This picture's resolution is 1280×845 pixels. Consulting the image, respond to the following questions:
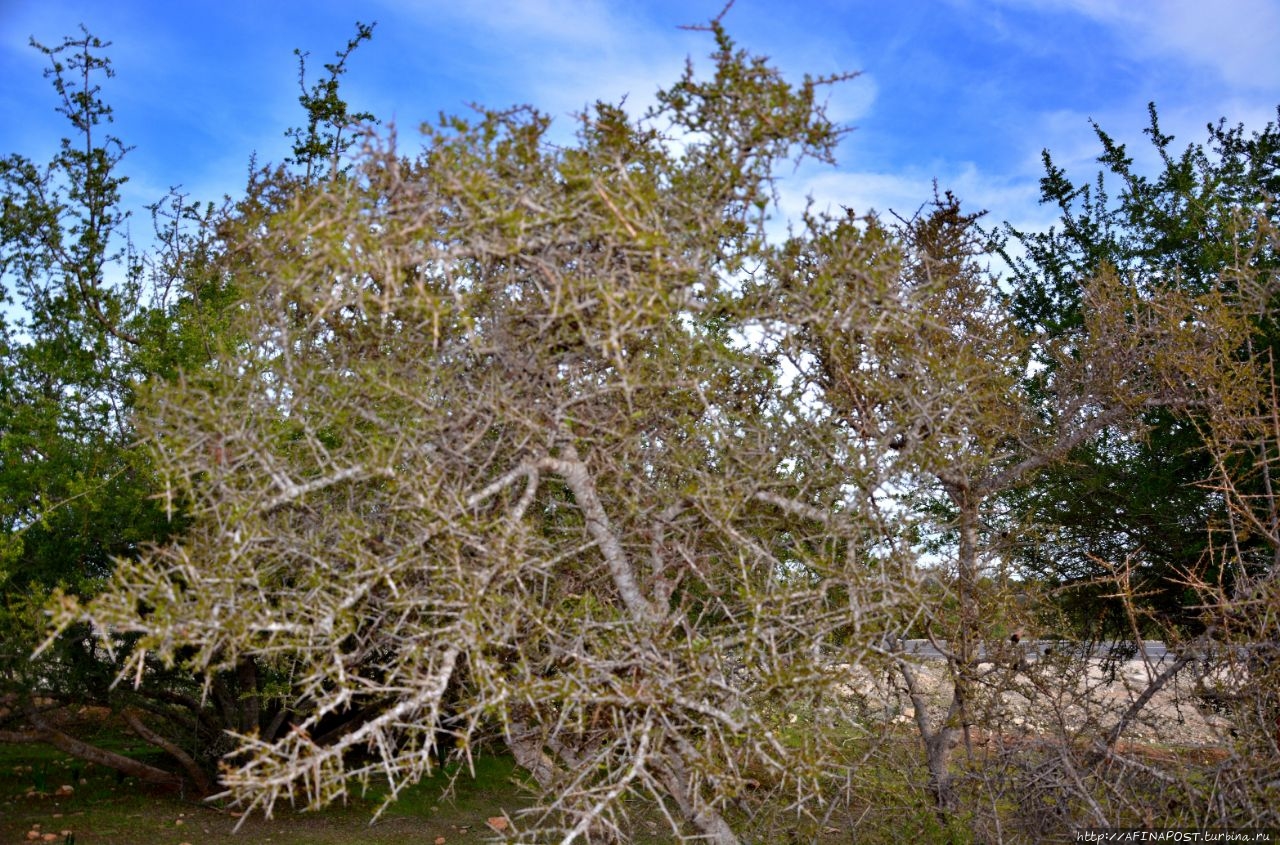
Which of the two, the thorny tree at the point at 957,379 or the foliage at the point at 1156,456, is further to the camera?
the foliage at the point at 1156,456

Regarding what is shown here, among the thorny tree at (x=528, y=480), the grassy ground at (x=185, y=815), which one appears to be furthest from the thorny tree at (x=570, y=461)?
the grassy ground at (x=185, y=815)

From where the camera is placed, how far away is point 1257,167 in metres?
15.1

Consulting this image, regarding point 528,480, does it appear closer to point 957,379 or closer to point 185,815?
point 957,379

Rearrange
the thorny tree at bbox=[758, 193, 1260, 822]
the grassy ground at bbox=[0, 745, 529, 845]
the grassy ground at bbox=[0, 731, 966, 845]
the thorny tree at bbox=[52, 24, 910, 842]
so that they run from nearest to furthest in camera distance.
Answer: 1. the thorny tree at bbox=[52, 24, 910, 842]
2. the thorny tree at bbox=[758, 193, 1260, 822]
3. the grassy ground at bbox=[0, 731, 966, 845]
4. the grassy ground at bbox=[0, 745, 529, 845]

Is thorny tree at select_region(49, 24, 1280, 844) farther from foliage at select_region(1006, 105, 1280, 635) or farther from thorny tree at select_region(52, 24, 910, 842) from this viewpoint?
foliage at select_region(1006, 105, 1280, 635)

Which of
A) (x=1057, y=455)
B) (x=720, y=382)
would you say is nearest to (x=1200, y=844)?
(x=1057, y=455)

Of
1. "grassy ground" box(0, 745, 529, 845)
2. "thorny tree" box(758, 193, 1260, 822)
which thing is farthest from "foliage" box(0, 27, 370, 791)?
"thorny tree" box(758, 193, 1260, 822)

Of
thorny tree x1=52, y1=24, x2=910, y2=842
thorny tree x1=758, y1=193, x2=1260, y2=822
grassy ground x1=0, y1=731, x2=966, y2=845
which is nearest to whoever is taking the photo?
thorny tree x1=52, y1=24, x2=910, y2=842

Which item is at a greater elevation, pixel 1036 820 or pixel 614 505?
pixel 614 505

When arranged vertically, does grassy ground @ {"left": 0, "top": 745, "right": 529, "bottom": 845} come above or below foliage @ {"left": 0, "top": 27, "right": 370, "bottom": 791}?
below

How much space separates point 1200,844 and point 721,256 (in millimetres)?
4366

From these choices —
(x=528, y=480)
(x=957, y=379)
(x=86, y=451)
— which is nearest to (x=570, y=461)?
(x=528, y=480)

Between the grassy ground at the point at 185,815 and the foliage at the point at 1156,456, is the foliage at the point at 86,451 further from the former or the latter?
the foliage at the point at 1156,456

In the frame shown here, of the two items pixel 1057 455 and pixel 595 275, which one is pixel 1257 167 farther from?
pixel 595 275
